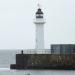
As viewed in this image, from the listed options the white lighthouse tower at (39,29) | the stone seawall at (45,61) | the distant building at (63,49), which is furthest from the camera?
the distant building at (63,49)

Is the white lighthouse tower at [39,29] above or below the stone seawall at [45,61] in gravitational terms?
above

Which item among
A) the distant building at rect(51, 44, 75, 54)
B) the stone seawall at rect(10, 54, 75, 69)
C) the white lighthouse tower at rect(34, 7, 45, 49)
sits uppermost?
the white lighthouse tower at rect(34, 7, 45, 49)

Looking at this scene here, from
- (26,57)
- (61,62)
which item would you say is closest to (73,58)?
(61,62)

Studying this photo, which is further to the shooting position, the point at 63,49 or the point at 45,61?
the point at 63,49

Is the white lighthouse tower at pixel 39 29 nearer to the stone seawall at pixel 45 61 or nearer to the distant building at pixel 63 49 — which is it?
the stone seawall at pixel 45 61

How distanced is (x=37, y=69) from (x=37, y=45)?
2.61 meters

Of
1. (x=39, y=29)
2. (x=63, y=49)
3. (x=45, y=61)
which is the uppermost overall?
(x=39, y=29)

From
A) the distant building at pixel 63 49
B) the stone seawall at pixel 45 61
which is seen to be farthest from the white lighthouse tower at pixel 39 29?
the distant building at pixel 63 49

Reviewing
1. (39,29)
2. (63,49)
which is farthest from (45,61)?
(63,49)

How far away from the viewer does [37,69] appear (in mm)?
46375

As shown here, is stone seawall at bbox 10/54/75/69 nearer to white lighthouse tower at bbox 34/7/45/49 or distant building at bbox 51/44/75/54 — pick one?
white lighthouse tower at bbox 34/7/45/49

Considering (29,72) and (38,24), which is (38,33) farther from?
(29,72)

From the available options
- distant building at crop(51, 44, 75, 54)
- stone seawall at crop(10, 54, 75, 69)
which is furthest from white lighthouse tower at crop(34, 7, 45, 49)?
distant building at crop(51, 44, 75, 54)

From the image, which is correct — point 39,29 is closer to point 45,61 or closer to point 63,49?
point 45,61
